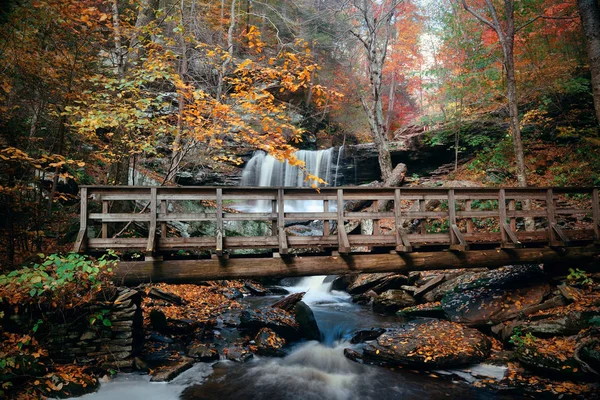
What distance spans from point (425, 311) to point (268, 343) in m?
4.50

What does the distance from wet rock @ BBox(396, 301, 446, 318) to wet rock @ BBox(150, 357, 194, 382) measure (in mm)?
6071

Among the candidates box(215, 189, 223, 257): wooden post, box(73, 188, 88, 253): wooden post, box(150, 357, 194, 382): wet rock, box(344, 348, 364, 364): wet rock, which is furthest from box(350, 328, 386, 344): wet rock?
box(73, 188, 88, 253): wooden post

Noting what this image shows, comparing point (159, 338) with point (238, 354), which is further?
point (159, 338)

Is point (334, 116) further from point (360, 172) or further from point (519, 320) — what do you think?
point (519, 320)

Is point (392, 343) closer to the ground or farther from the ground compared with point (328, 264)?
closer to the ground

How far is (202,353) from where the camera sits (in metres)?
7.53

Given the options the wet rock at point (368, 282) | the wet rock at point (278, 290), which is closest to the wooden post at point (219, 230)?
the wet rock at point (278, 290)

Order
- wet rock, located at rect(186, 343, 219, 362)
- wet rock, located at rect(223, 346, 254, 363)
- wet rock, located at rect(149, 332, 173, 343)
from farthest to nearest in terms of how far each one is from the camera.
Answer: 1. wet rock, located at rect(149, 332, 173, 343)
2. wet rock, located at rect(223, 346, 254, 363)
3. wet rock, located at rect(186, 343, 219, 362)

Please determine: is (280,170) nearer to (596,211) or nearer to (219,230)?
(219,230)

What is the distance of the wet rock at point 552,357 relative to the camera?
592 centimetres

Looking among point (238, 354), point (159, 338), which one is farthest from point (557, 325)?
point (159, 338)

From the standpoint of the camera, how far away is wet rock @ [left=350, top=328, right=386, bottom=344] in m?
8.70

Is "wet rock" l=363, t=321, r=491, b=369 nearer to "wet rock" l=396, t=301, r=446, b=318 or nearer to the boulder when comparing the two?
"wet rock" l=396, t=301, r=446, b=318

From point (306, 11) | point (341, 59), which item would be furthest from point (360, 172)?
point (306, 11)
